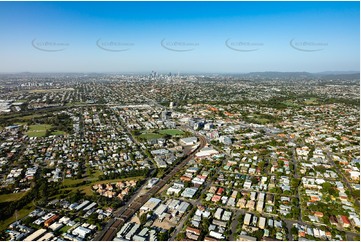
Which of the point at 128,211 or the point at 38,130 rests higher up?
the point at 38,130

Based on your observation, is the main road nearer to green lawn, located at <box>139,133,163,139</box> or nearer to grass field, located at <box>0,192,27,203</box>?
grass field, located at <box>0,192,27,203</box>

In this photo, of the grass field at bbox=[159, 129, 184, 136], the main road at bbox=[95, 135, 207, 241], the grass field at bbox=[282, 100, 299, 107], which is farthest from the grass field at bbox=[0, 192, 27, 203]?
the grass field at bbox=[282, 100, 299, 107]

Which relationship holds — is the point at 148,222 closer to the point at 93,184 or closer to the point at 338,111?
the point at 93,184

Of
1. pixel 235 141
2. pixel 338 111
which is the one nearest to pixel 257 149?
pixel 235 141

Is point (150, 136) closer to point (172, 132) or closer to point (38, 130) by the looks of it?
point (172, 132)

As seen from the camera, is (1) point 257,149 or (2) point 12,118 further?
(2) point 12,118

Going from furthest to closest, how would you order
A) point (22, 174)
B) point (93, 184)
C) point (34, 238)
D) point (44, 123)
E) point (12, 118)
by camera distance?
point (12, 118), point (44, 123), point (22, 174), point (93, 184), point (34, 238)

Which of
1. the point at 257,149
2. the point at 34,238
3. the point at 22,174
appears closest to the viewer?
the point at 34,238

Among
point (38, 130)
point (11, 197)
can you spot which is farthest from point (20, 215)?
point (38, 130)

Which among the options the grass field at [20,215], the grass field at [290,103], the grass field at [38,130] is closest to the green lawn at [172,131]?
the grass field at [38,130]
